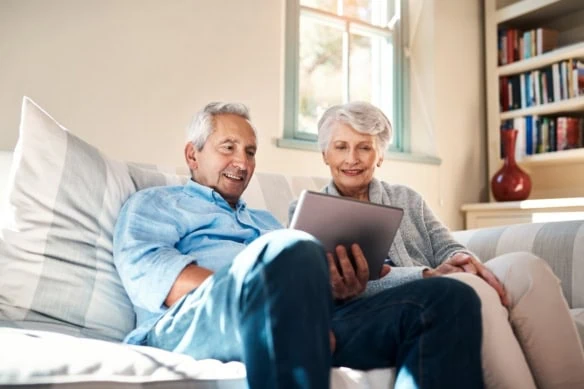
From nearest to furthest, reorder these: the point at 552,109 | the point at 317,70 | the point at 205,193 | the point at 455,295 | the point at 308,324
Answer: the point at 308,324 < the point at 455,295 < the point at 205,193 < the point at 317,70 < the point at 552,109

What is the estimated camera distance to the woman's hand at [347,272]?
1.11 metres

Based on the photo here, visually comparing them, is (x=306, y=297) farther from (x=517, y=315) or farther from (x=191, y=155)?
(x=191, y=155)

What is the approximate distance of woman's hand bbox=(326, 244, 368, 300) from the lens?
3.65 feet

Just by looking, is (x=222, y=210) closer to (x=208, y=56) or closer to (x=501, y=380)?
(x=501, y=380)

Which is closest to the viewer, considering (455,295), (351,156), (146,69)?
(455,295)

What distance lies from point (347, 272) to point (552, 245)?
83 cm

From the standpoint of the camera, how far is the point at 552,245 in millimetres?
1643

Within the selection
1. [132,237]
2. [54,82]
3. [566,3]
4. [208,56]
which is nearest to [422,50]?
[566,3]

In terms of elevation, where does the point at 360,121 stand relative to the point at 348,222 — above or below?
above

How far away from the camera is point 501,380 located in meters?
1.03

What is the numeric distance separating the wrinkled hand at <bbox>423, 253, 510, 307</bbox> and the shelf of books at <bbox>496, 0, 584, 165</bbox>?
1.77 meters

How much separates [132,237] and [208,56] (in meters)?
1.26

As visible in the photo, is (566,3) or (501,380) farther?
(566,3)

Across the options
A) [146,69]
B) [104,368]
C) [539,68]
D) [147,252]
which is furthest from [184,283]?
[539,68]
